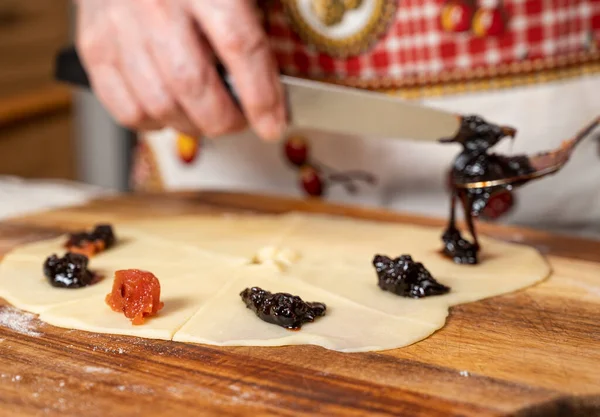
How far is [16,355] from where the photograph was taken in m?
1.35

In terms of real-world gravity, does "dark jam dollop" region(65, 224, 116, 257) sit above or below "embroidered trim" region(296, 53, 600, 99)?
below

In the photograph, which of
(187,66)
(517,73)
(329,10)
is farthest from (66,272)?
(517,73)

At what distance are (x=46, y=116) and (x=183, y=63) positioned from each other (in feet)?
9.41

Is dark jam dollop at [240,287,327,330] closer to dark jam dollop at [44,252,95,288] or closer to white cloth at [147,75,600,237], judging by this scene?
dark jam dollop at [44,252,95,288]

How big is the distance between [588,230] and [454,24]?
79 centimetres

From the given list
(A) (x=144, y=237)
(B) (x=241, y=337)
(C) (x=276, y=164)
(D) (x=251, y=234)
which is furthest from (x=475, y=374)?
(C) (x=276, y=164)

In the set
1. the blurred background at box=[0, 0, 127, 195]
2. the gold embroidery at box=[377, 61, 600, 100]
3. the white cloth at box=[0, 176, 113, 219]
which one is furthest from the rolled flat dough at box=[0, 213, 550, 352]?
the blurred background at box=[0, 0, 127, 195]

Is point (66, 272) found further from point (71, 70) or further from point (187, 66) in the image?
point (71, 70)

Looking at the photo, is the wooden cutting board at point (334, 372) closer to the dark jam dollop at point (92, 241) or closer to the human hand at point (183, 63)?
the dark jam dollop at point (92, 241)

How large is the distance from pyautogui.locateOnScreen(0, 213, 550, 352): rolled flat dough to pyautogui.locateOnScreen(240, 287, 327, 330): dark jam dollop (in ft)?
0.05

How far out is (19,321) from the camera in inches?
59.1

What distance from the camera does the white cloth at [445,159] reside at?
2.12m

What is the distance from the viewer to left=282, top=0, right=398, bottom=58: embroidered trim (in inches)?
84.9

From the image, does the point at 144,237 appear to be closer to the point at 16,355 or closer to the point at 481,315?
the point at 16,355
